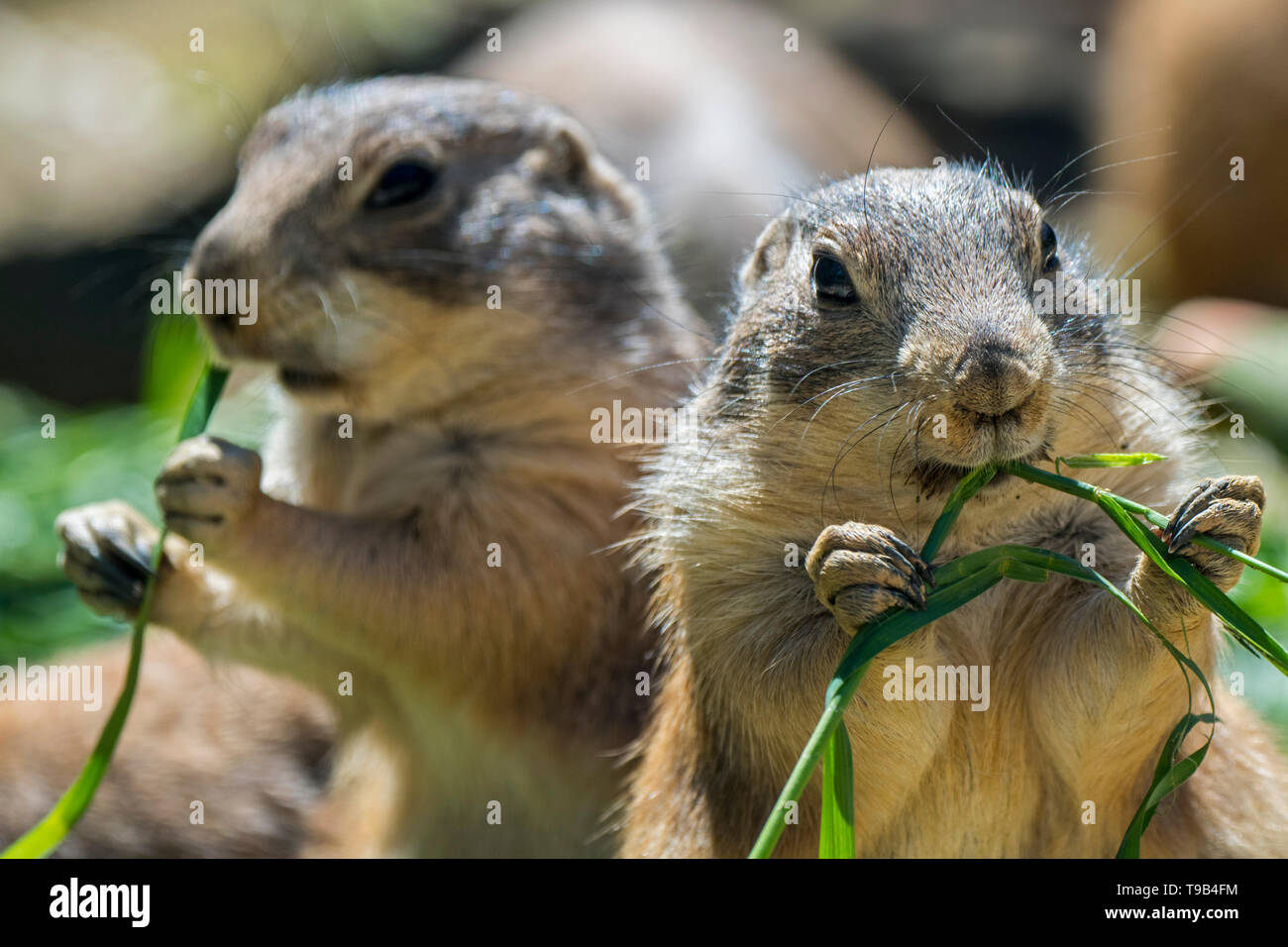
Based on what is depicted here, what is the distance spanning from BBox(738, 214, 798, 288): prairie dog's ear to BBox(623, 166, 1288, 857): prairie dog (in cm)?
2

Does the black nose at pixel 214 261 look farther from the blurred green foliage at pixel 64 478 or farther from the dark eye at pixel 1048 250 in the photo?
the dark eye at pixel 1048 250

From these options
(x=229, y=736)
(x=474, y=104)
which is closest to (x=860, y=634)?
(x=474, y=104)

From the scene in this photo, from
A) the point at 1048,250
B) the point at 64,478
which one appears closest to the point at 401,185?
the point at 1048,250

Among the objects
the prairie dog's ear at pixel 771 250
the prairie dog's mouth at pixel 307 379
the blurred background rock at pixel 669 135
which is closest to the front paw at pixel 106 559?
the prairie dog's mouth at pixel 307 379

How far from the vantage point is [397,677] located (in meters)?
4.50

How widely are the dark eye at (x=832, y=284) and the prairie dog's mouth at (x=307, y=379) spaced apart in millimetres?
1737

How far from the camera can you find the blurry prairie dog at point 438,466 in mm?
4234

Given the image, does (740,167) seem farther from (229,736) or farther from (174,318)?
(229,736)

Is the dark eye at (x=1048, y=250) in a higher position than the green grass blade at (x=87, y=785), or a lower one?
higher

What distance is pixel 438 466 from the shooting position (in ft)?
14.9

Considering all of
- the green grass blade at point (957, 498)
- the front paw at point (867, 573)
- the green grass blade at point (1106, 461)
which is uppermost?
the green grass blade at point (1106, 461)

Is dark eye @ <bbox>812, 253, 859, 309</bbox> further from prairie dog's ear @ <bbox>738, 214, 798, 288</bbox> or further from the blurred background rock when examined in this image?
the blurred background rock

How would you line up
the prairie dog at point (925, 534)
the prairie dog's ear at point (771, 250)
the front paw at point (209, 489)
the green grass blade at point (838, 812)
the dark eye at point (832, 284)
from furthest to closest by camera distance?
the front paw at point (209, 489)
the prairie dog's ear at point (771, 250)
the dark eye at point (832, 284)
the prairie dog at point (925, 534)
the green grass blade at point (838, 812)
